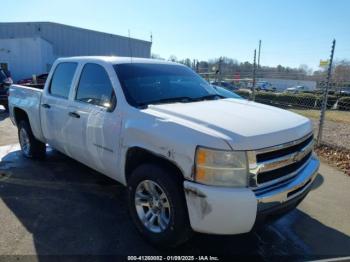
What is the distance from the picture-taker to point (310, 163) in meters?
3.50

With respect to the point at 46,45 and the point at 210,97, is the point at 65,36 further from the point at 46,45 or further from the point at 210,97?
the point at 210,97

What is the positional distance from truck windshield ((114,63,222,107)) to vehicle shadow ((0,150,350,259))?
4.72ft

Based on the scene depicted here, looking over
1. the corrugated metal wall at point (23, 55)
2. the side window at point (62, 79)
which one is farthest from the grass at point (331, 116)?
the corrugated metal wall at point (23, 55)

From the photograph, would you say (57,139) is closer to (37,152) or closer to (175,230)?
(37,152)

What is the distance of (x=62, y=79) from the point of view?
15.7 ft

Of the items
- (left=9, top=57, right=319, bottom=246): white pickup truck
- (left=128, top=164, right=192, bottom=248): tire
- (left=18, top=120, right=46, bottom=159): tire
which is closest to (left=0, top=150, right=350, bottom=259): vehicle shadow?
(left=128, top=164, right=192, bottom=248): tire

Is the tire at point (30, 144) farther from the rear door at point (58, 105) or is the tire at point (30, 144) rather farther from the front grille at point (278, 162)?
the front grille at point (278, 162)

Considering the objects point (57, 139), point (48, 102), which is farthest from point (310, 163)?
point (48, 102)

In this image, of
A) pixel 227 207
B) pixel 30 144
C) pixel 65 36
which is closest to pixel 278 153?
pixel 227 207

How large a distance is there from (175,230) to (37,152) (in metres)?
3.96

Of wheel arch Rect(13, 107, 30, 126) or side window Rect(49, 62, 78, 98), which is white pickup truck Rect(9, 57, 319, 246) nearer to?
side window Rect(49, 62, 78, 98)

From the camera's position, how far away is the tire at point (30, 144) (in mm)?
5801

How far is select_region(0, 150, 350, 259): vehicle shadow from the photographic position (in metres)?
3.16

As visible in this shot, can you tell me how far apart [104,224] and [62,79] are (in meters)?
2.33
